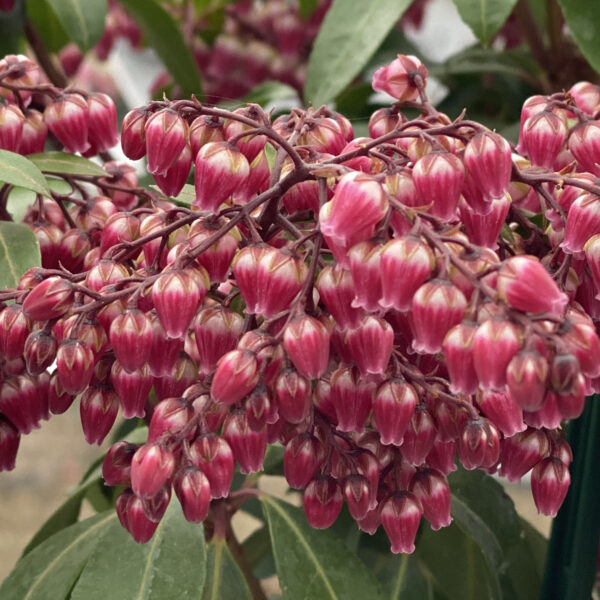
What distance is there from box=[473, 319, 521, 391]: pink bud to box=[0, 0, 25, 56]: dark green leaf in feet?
3.44

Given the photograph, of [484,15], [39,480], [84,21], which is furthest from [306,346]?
[39,480]

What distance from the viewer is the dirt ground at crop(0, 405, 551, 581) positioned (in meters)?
3.28

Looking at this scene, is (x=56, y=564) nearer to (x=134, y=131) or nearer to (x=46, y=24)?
(x=134, y=131)

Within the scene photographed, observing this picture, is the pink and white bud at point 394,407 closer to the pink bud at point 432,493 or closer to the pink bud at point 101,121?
the pink bud at point 432,493

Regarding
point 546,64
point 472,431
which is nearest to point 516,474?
point 472,431

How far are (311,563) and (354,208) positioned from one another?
1.37 ft

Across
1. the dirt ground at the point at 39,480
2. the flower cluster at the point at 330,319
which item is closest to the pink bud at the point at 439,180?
the flower cluster at the point at 330,319

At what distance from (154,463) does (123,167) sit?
39cm

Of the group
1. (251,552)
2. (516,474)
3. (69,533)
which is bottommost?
(251,552)

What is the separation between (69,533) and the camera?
90cm

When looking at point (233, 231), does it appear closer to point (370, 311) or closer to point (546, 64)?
point (370, 311)

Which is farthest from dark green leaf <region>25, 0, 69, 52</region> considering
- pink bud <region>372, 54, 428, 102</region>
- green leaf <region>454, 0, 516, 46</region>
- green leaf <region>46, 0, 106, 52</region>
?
pink bud <region>372, 54, 428, 102</region>

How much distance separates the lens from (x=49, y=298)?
1.89 feet

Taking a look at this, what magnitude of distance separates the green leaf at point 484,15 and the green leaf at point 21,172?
20.2 inches
